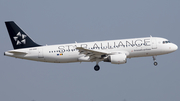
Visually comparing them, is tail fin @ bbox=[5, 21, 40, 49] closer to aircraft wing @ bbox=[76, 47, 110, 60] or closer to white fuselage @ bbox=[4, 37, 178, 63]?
white fuselage @ bbox=[4, 37, 178, 63]

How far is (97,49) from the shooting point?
164 ft

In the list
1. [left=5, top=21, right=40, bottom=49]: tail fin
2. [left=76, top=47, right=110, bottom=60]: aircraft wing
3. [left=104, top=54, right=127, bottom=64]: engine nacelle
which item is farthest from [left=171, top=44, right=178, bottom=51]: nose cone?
[left=5, top=21, right=40, bottom=49]: tail fin

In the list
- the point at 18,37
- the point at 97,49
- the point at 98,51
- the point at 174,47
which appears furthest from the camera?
the point at 18,37

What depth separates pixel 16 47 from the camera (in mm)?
52625

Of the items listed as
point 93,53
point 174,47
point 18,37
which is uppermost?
point 18,37

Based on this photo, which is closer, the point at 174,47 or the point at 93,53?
the point at 93,53

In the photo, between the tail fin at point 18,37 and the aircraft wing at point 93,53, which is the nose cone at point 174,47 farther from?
the tail fin at point 18,37

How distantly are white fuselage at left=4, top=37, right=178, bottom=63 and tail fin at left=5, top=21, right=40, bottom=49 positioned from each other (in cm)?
111

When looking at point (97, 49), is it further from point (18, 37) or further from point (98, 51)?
point (18, 37)

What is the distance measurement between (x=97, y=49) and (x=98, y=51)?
2.18m

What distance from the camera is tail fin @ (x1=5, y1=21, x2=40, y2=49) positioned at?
173 ft

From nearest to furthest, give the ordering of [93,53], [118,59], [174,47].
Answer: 1. [118,59]
2. [93,53]
3. [174,47]

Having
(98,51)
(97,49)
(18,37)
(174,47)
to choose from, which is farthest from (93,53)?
(18,37)

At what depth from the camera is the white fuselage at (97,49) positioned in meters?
49.5
